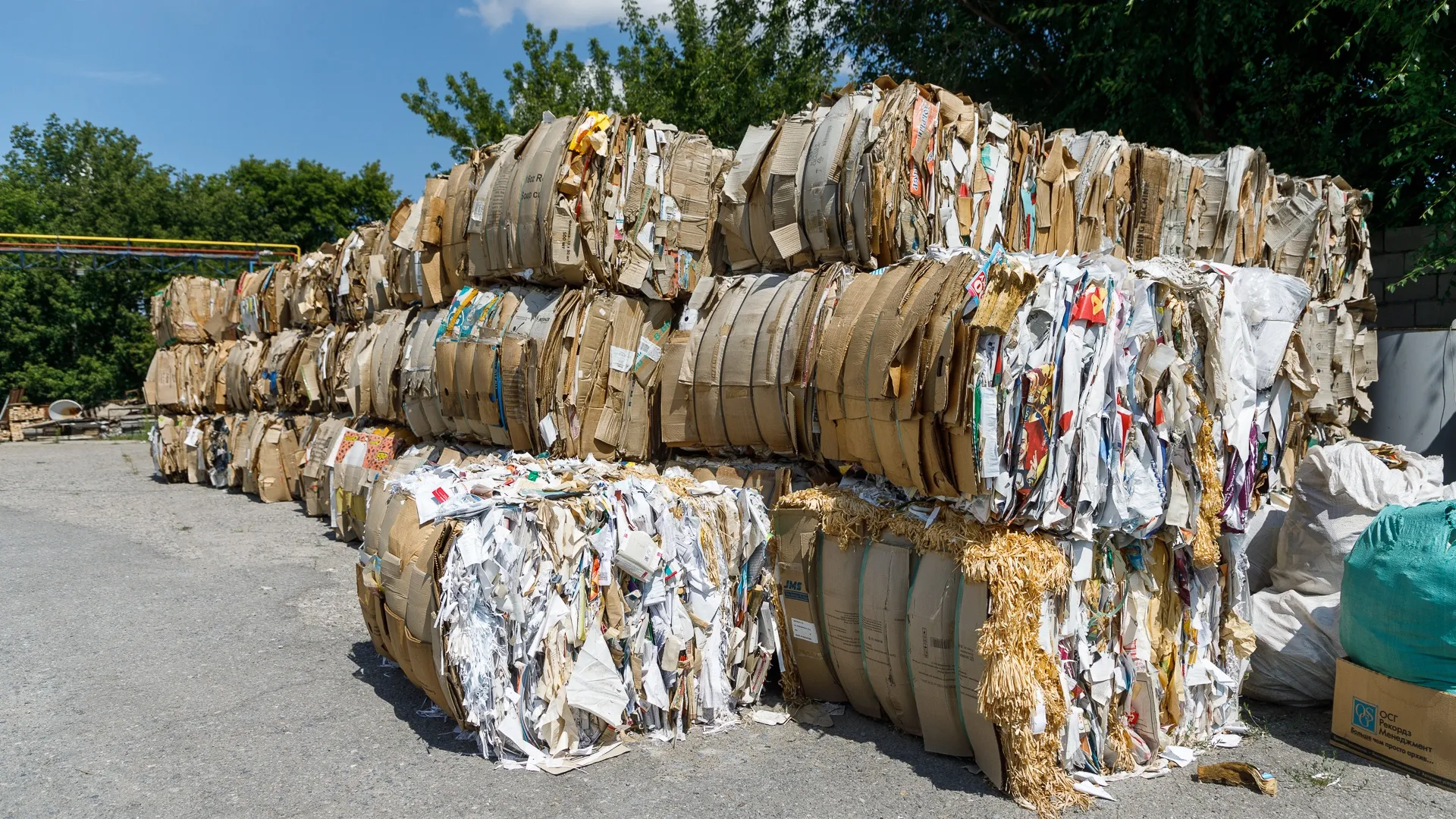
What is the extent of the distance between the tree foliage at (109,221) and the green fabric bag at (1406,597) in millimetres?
27765

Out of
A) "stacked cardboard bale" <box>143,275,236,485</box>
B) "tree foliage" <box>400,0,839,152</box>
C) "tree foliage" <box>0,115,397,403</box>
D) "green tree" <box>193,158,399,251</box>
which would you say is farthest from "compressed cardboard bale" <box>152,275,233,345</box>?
"green tree" <box>193,158,399,251</box>

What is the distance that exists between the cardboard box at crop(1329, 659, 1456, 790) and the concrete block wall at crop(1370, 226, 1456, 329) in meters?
6.13

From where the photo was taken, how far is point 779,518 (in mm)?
4121

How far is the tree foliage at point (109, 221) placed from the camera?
2550 centimetres

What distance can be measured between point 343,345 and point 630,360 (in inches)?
184

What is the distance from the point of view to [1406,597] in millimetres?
3443

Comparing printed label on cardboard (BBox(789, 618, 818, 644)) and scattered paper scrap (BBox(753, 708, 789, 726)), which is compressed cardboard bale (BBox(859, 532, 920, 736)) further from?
scattered paper scrap (BBox(753, 708, 789, 726))

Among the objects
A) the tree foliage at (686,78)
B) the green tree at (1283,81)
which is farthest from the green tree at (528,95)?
the green tree at (1283,81)

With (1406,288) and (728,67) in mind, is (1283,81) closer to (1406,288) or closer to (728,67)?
(1406,288)

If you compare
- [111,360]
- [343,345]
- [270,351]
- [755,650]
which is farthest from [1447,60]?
[111,360]

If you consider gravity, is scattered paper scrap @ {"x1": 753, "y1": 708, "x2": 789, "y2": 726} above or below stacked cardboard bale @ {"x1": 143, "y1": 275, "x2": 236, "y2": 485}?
below

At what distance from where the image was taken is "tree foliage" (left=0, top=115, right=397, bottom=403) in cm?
2550

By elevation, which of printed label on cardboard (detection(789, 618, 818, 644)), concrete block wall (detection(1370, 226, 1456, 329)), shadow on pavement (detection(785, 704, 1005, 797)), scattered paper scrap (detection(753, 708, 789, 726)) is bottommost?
scattered paper scrap (detection(753, 708, 789, 726))

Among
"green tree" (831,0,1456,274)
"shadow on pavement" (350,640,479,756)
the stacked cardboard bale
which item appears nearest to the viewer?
"shadow on pavement" (350,640,479,756)
